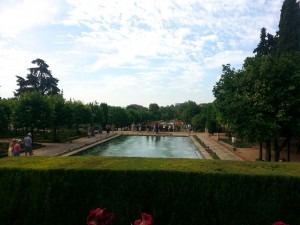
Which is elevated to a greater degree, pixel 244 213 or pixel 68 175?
pixel 68 175

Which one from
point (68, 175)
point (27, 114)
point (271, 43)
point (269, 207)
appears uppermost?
point (271, 43)

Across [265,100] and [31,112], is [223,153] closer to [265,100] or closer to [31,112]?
[265,100]

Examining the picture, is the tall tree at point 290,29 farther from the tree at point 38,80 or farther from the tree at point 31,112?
the tree at point 38,80

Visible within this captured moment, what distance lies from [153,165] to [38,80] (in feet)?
174

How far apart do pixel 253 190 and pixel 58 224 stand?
3.94 metres

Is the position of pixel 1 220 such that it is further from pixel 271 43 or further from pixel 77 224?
pixel 271 43

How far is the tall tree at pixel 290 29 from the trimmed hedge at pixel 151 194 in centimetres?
2251

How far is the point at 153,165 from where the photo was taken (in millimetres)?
7281

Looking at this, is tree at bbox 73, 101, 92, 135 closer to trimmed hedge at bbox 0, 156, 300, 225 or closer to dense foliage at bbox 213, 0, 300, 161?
dense foliage at bbox 213, 0, 300, 161

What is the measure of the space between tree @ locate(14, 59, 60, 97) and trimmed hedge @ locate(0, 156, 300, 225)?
1998 inches

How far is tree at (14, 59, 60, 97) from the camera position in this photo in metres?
55.7

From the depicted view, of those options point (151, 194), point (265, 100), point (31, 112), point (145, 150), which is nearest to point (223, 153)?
point (145, 150)

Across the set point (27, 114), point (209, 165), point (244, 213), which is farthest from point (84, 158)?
point (27, 114)

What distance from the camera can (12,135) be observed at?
34.6 m
